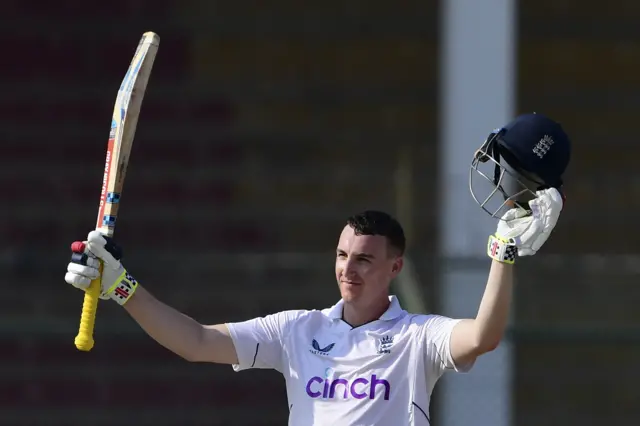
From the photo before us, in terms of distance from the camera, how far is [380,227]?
4516 millimetres

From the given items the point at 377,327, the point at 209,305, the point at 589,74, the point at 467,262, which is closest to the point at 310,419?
the point at 377,327

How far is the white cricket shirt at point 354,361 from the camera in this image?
4.29m

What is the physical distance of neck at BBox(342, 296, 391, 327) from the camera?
450cm

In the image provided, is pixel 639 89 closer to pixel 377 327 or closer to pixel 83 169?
pixel 83 169

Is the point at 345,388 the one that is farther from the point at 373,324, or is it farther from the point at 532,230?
the point at 532,230

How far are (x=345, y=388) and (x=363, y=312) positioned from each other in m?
0.28

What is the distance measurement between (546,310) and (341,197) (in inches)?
54.0

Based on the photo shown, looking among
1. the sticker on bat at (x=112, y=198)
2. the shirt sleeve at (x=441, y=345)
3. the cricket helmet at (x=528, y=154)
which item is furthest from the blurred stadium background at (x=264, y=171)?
the cricket helmet at (x=528, y=154)

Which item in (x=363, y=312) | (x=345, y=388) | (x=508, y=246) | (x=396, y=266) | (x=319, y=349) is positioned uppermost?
(x=508, y=246)

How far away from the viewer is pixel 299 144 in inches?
327

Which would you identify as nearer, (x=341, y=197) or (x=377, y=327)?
(x=377, y=327)

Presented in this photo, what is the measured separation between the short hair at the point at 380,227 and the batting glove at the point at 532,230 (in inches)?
23.2

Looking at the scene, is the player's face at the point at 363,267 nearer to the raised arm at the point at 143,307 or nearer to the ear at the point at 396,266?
the ear at the point at 396,266

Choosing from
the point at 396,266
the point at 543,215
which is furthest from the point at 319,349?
the point at 543,215
